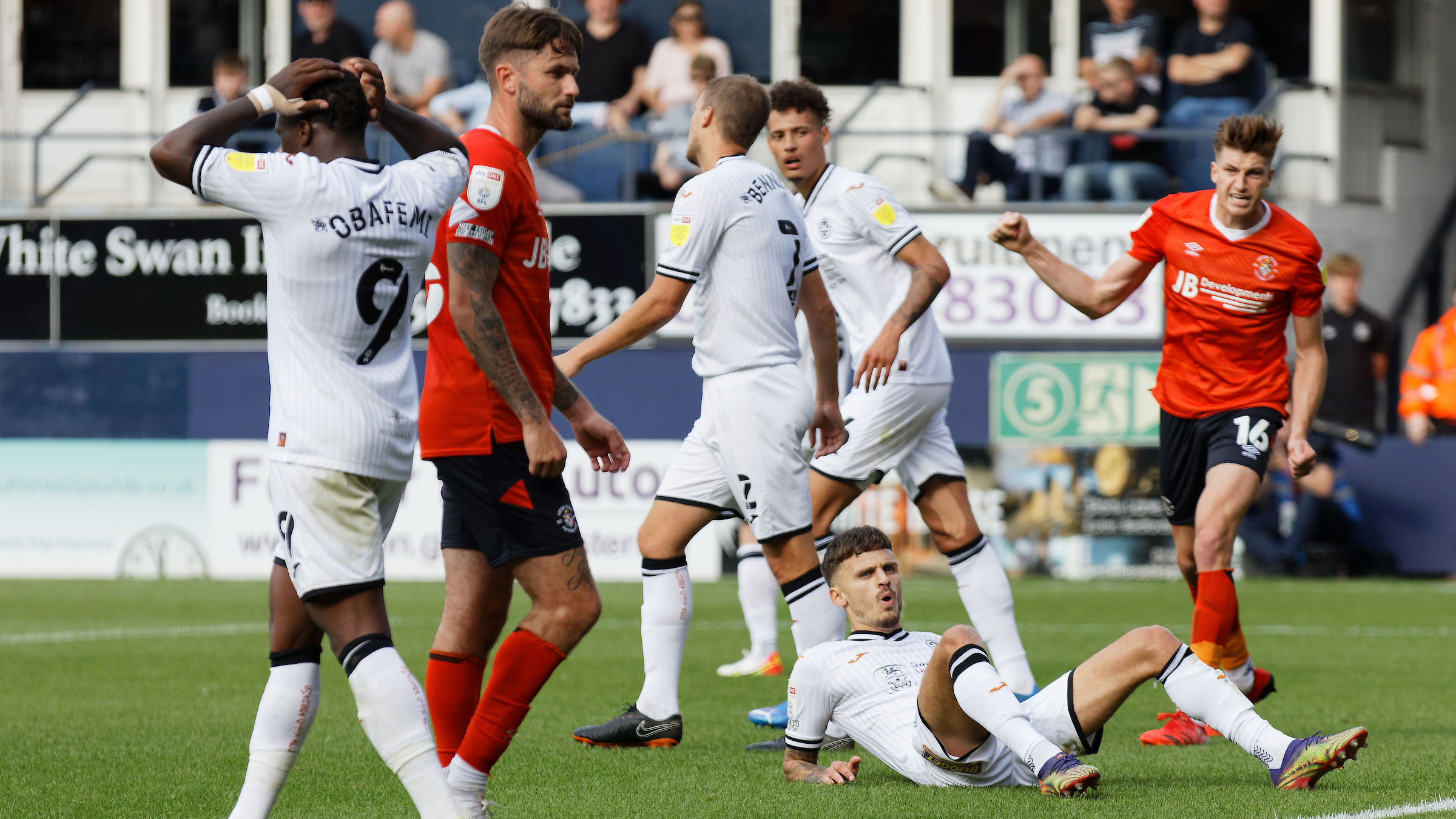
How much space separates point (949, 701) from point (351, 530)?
1801mm

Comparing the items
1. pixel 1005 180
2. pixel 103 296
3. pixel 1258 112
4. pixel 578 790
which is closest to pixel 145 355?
pixel 103 296

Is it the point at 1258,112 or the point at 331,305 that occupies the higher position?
the point at 1258,112

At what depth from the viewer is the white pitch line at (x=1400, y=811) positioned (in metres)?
4.42

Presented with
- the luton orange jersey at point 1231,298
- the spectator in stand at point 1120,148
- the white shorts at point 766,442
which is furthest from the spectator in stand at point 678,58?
the white shorts at point 766,442

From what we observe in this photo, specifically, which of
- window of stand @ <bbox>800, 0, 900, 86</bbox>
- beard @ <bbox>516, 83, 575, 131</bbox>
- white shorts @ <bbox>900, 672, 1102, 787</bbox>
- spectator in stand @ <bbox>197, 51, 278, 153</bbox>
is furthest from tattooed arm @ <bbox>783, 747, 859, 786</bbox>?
window of stand @ <bbox>800, 0, 900, 86</bbox>

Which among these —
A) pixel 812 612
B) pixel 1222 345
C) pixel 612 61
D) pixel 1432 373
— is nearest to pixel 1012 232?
pixel 1222 345

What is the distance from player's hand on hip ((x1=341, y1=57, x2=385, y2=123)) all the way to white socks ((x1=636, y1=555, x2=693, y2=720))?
95.1 inches

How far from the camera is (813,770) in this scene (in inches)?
201

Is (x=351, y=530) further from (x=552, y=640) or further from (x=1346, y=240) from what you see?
(x=1346, y=240)

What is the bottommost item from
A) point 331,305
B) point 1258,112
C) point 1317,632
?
point 1317,632

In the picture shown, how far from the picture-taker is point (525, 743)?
20.1 ft

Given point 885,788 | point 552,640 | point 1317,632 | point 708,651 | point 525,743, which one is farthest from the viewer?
point 1317,632

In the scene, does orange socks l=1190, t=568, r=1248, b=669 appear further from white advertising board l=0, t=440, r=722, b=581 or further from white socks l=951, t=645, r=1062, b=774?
white advertising board l=0, t=440, r=722, b=581

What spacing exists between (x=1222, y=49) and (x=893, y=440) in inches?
416
